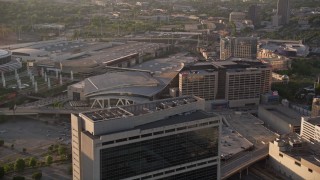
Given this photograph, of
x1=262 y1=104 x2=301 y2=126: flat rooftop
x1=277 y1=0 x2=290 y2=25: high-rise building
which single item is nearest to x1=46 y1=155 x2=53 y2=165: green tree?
x1=262 y1=104 x2=301 y2=126: flat rooftop

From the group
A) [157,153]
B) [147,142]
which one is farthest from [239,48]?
[147,142]

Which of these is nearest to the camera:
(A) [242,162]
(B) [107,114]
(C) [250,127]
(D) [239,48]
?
(B) [107,114]

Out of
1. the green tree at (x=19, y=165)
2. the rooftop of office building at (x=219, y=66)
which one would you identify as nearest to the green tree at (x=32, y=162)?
the green tree at (x=19, y=165)

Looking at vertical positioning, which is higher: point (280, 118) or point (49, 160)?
point (280, 118)

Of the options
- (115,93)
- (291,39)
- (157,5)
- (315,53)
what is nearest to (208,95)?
(115,93)

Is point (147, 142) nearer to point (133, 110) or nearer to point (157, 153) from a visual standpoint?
point (157, 153)

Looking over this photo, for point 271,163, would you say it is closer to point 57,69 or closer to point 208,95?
point 208,95

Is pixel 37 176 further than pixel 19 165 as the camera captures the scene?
No
